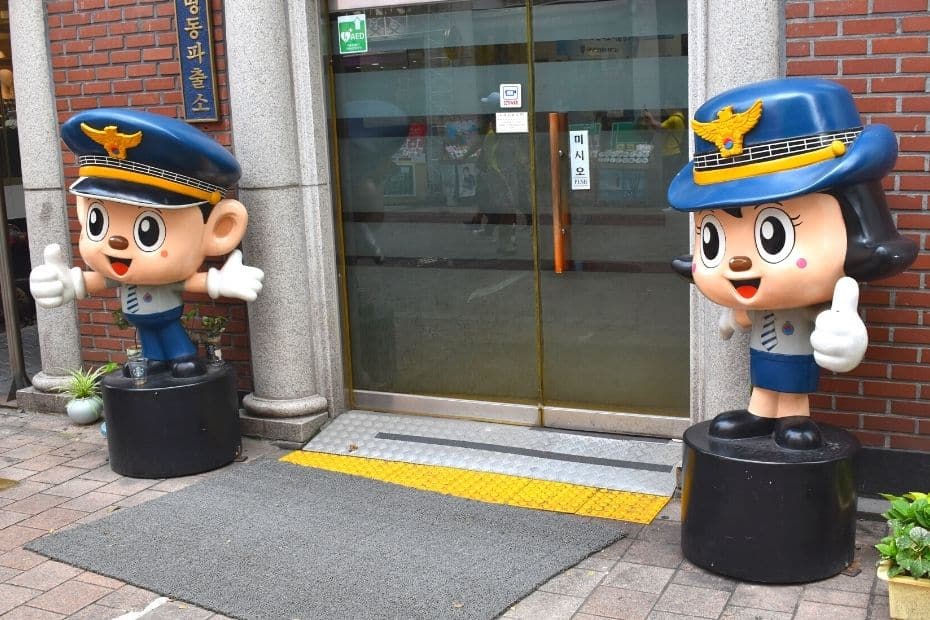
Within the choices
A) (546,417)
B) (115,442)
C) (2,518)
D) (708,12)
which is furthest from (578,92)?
(2,518)

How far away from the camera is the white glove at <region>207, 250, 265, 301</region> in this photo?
626 cm

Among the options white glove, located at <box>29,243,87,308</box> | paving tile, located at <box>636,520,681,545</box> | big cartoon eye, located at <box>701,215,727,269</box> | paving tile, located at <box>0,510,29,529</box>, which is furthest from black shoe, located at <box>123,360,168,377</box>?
big cartoon eye, located at <box>701,215,727,269</box>

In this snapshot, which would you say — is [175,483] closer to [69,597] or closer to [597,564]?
[69,597]

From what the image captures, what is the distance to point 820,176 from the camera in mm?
4215

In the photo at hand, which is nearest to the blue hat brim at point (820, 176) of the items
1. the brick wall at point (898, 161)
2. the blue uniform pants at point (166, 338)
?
the brick wall at point (898, 161)

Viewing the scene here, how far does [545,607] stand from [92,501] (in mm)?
2824

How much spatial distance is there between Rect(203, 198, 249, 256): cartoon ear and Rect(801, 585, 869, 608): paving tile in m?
3.64

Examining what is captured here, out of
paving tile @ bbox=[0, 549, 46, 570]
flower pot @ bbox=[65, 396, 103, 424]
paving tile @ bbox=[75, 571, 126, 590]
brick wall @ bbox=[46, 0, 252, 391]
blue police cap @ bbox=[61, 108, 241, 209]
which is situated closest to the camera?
paving tile @ bbox=[75, 571, 126, 590]

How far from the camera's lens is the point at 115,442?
21.0ft

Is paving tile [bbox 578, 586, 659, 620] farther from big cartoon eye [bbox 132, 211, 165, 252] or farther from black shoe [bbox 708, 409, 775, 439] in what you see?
big cartoon eye [bbox 132, 211, 165, 252]

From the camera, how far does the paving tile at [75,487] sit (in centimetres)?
620

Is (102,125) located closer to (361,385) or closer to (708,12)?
(361,385)

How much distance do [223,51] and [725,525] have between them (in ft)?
14.1

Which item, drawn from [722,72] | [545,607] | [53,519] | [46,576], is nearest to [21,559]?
[46,576]
